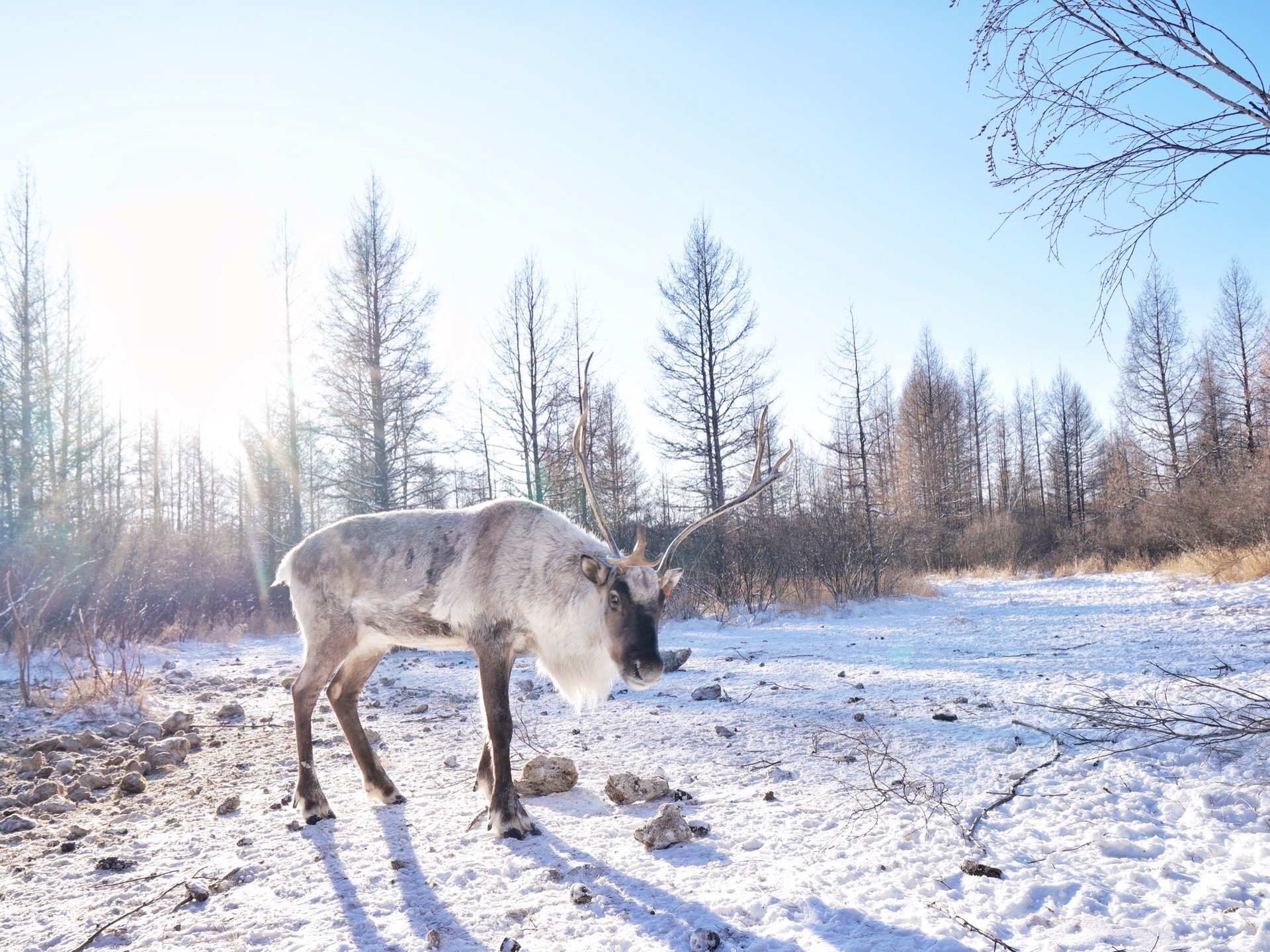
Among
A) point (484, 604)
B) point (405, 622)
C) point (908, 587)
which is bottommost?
point (908, 587)

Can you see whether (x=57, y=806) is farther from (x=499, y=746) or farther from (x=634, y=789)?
(x=634, y=789)

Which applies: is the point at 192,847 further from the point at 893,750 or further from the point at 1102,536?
the point at 1102,536

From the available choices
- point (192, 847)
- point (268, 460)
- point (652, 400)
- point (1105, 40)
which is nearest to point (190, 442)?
point (268, 460)

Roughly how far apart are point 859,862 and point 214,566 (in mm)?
18193

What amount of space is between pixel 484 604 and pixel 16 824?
2718mm

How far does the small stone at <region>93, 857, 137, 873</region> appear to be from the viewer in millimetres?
3051

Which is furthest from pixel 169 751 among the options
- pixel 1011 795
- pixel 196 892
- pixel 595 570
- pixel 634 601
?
pixel 1011 795

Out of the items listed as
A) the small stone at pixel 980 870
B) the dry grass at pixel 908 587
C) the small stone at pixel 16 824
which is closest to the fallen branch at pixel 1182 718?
the small stone at pixel 980 870

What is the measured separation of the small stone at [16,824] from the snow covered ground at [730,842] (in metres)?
0.09

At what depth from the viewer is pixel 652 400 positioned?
1955 centimetres

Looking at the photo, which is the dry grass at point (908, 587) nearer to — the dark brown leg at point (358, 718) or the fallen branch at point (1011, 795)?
the fallen branch at point (1011, 795)

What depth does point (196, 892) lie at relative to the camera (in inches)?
105

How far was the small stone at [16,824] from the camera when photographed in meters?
3.49

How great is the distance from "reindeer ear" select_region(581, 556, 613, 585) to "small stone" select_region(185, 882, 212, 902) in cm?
222
